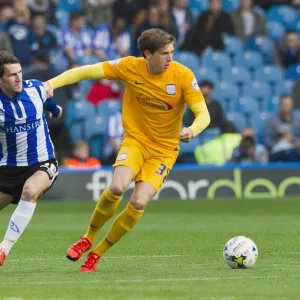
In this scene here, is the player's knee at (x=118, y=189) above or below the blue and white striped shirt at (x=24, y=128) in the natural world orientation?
below

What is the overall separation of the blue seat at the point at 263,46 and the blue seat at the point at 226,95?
1.53 m

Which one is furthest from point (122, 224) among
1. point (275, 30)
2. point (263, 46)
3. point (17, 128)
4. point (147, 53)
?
point (275, 30)

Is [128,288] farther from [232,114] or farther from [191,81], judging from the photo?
[232,114]

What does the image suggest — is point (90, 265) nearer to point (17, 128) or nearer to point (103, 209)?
point (103, 209)

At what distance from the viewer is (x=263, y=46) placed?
2470cm

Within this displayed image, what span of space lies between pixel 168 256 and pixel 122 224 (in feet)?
4.99

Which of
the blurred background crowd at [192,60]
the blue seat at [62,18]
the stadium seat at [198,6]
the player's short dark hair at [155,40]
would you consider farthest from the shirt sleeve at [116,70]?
the stadium seat at [198,6]

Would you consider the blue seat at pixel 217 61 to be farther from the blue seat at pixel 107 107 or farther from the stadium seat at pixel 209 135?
the blue seat at pixel 107 107

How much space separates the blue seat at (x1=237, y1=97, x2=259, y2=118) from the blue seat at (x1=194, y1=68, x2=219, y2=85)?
0.71 metres

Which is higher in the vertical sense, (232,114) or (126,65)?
(126,65)

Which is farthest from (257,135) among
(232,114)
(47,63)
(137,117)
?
(137,117)

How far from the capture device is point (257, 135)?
2202 cm

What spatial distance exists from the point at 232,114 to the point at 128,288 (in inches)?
597

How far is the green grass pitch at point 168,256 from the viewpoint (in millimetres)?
7871
